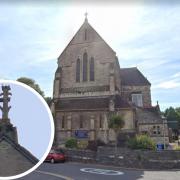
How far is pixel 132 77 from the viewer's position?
47812 millimetres

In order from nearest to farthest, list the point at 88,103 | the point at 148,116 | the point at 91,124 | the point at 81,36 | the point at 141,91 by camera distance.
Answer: the point at 91,124 → the point at 148,116 → the point at 88,103 → the point at 81,36 → the point at 141,91

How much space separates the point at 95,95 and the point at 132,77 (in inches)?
417

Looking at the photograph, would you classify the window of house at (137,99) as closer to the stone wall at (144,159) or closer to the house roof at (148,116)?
the house roof at (148,116)

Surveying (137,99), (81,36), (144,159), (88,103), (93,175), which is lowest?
(93,175)

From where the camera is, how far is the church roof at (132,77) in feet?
150

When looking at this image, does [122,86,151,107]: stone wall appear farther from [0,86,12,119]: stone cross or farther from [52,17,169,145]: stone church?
[0,86,12,119]: stone cross

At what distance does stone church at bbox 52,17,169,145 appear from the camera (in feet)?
118

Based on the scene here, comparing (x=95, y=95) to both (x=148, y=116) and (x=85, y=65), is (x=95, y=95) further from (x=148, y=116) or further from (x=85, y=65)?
(x=148, y=116)

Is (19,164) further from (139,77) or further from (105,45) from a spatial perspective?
(139,77)

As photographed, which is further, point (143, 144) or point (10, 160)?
point (143, 144)

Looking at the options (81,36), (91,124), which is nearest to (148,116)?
(91,124)

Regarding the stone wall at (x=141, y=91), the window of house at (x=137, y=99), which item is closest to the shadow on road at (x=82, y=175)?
the window of house at (x=137, y=99)

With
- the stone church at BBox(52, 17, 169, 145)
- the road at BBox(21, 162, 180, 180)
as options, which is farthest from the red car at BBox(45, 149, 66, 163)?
the stone church at BBox(52, 17, 169, 145)

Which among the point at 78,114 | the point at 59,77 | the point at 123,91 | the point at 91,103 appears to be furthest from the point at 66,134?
the point at 123,91
